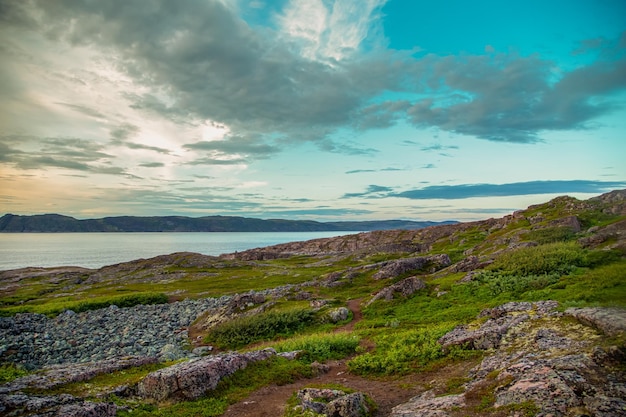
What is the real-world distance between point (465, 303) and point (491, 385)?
61.4 ft

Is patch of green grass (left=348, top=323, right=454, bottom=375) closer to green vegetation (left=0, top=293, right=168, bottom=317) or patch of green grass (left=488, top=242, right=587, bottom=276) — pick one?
patch of green grass (left=488, top=242, right=587, bottom=276)

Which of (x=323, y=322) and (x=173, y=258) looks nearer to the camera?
(x=323, y=322)

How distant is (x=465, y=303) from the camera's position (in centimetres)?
2836

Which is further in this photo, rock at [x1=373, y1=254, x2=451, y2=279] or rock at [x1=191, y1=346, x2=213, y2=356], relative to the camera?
rock at [x1=373, y1=254, x2=451, y2=279]

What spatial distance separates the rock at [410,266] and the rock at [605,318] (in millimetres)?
35787

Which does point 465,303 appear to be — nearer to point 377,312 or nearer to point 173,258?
point 377,312

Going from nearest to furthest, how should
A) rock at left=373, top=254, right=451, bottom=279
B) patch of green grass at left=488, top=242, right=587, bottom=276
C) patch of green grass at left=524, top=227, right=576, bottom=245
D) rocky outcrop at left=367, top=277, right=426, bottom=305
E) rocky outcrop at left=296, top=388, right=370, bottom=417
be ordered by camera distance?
rocky outcrop at left=296, top=388, right=370, bottom=417
patch of green grass at left=488, top=242, right=587, bottom=276
rocky outcrop at left=367, top=277, right=426, bottom=305
patch of green grass at left=524, top=227, right=576, bottom=245
rock at left=373, top=254, right=451, bottom=279

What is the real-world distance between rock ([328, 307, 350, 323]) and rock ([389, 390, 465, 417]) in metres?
20.2

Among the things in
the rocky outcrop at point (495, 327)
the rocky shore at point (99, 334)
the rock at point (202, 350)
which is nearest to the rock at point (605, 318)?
the rocky outcrop at point (495, 327)

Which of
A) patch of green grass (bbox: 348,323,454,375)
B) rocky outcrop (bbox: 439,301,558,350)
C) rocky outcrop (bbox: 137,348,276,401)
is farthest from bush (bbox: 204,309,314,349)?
rocky outcrop (bbox: 137,348,276,401)

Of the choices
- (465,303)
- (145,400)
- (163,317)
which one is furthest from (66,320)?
(465,303)

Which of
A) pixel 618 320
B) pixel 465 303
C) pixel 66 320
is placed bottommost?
pixel 66 320

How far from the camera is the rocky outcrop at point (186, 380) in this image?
13.4 meters

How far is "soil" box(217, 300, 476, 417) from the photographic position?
12.8m
